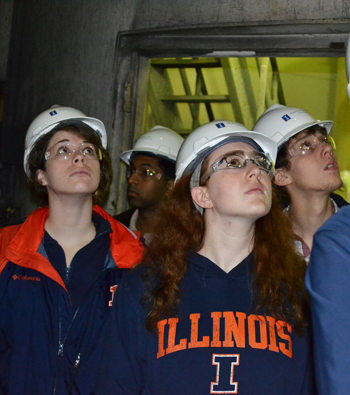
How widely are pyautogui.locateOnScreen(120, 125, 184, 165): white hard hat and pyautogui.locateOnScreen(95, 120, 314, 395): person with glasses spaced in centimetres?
159

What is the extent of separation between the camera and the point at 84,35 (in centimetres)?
447

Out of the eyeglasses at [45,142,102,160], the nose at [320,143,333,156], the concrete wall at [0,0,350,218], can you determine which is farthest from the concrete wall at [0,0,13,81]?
the nose at [320,143,333,156]

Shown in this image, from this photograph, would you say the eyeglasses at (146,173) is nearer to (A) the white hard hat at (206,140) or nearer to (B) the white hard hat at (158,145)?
(B) the white hard hat at (158,145)

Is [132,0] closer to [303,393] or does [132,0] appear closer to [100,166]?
[100,166]

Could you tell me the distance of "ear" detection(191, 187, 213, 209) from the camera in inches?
→ 94.0

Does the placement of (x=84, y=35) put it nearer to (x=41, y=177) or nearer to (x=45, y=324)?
(x=41, y=177)

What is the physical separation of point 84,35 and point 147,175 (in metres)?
1.38

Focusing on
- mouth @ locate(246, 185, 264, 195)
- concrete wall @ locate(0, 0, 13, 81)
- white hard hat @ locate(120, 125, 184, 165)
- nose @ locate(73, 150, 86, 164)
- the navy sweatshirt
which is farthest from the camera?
concrete wall @ locate(0, 0, 13, 81)

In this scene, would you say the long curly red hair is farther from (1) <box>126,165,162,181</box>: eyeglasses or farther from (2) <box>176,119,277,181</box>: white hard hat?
(1) <box>126,165,162,181</box>: eyeglasses

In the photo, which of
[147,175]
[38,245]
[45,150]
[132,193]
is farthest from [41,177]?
[147,175]

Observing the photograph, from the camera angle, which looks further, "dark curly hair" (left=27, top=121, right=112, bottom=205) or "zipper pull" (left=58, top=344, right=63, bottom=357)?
"dark curly hair" (left=27, top=121, right=112, bottom=205)

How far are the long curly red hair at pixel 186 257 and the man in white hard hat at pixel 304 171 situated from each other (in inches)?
27.2

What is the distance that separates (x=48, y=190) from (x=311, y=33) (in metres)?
2.08

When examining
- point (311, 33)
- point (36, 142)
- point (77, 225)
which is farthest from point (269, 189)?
point (311, 33)
